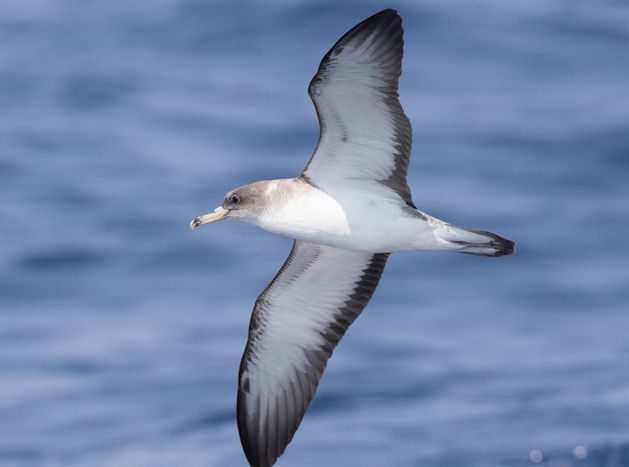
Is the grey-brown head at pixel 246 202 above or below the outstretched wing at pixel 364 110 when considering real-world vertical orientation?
below

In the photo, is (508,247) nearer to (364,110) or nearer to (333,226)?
(333,226)

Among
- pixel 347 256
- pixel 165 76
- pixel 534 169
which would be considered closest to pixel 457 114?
pixel 534 169

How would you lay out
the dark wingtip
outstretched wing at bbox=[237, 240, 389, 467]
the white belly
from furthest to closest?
outstretched wing at bbox=[237, 240, 389, 467], the dark wingtip, the white belly

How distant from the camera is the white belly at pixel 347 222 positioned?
470 inches

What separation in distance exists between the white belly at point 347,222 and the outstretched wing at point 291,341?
1085 mm

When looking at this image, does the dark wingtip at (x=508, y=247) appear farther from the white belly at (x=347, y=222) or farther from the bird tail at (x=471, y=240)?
the white belly at (x=347, y=222)

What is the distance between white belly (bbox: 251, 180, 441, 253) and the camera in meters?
11.9

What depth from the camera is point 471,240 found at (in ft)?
39.6

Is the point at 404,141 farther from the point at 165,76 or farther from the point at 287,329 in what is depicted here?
the point at 165,76

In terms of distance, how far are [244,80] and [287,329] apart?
34.9 ft

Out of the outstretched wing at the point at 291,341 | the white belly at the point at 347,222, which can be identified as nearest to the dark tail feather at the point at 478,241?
the white belly at the point at 347,222

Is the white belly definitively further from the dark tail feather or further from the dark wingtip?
the dark wingtip

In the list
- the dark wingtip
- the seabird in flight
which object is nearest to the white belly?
the seabird in flight

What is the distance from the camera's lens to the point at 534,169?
2078 centimetres
